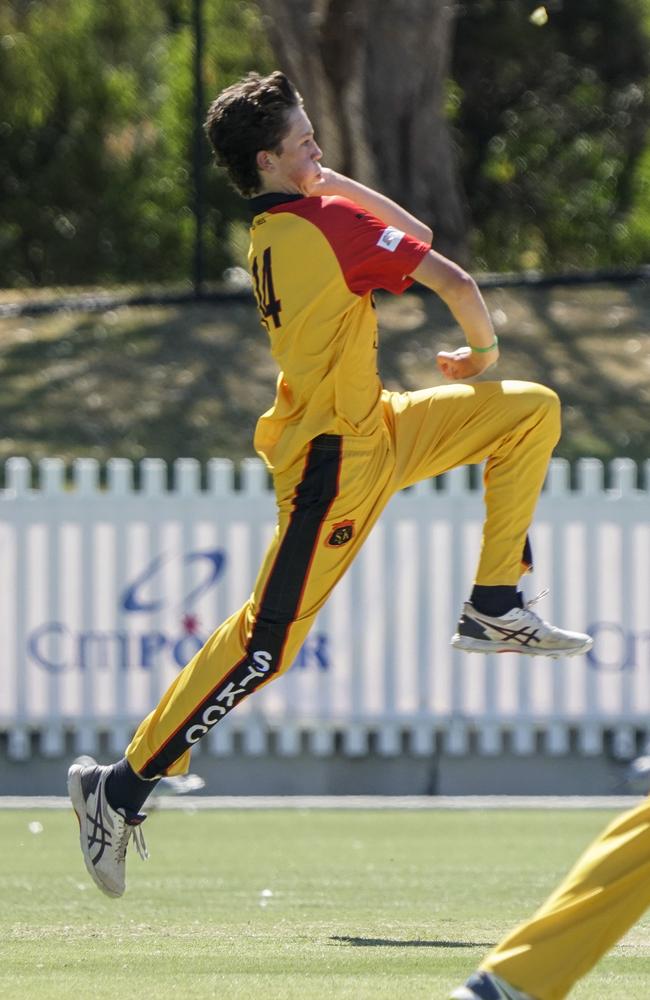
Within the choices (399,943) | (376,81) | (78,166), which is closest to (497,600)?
(399,943)

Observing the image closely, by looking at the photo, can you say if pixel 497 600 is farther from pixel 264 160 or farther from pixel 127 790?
pixel 264 160

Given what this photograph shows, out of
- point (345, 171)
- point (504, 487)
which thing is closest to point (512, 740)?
point (504, 487)

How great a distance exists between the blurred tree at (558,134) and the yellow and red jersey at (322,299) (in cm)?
2282

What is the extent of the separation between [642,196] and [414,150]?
14332 mm

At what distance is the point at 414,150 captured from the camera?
1658 cm

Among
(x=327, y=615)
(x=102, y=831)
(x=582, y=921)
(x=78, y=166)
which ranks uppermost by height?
(x=78, y=166)

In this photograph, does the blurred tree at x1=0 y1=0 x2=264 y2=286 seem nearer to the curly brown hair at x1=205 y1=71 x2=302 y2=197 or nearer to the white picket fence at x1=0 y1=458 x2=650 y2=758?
the white picket fence at x1=0 y1=458 x2=650 y2=758

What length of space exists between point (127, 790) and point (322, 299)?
1.51 metres

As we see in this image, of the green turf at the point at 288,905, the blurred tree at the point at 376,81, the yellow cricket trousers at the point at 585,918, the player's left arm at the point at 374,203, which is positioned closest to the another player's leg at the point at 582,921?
the yellow cricket trousers at the point at 585,918

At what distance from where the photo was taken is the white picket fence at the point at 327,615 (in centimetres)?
1031

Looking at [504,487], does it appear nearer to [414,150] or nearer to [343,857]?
[343,857]

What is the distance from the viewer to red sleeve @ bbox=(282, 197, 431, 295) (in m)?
5.25

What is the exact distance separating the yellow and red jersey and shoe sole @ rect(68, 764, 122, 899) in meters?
1.10

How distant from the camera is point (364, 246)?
5246 mm
